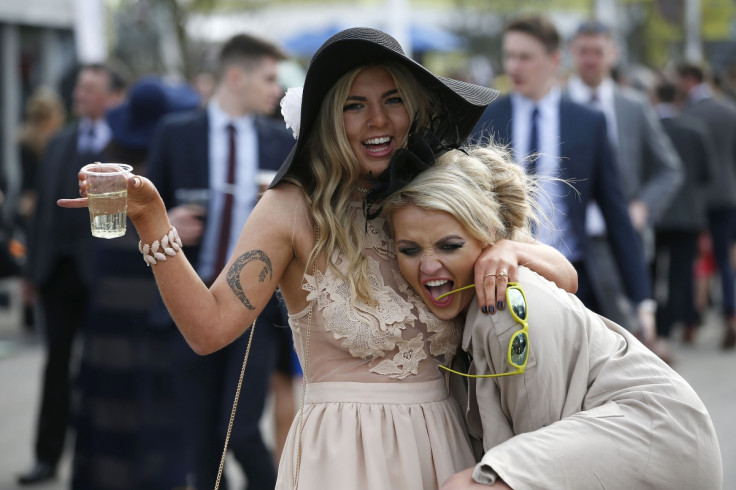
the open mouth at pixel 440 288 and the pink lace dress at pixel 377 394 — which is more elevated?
the open mouth at pixel 440 288

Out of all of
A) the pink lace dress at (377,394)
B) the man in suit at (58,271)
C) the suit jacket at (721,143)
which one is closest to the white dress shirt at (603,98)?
the man in suit at (58,271)

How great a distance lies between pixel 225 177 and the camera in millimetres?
5219

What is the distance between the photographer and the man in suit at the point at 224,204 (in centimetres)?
489

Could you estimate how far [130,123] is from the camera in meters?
5.66

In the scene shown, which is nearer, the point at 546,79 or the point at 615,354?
the point at 615,354

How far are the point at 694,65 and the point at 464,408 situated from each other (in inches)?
396

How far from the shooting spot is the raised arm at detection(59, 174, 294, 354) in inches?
99.7

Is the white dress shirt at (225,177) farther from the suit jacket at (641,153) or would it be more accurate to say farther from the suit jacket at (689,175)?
the suit jacket at (689,175)

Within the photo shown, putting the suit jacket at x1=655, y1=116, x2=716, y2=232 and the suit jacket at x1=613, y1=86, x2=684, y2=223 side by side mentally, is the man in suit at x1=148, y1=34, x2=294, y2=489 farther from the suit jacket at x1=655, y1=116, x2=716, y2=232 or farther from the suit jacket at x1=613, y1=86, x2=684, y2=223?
the suit jacket at x1=655, y1=116, x2=716, y2=232

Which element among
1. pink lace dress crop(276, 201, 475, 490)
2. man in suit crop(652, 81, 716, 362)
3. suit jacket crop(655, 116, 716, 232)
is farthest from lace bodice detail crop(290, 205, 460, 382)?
suit jacket crop(655, 116, 716, 232)

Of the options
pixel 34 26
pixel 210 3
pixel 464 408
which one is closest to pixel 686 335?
pixel 464 408

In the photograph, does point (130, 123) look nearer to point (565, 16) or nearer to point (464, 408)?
point (464, 408)

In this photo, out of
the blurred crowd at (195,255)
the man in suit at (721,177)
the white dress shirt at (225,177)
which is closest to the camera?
the blurred crowd at (195,255)

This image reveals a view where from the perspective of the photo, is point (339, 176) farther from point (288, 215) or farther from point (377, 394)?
point (377, 394)
